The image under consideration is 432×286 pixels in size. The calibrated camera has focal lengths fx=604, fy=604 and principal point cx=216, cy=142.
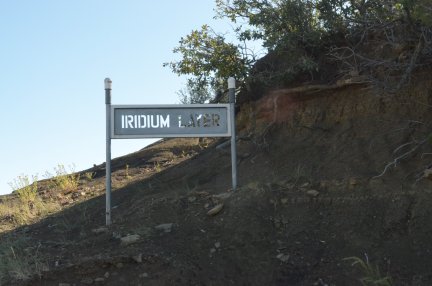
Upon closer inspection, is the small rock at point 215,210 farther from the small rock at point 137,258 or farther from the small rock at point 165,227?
the small rock at point 137,258

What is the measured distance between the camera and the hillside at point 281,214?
19.5 feet

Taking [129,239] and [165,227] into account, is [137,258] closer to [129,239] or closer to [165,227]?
[129,239]

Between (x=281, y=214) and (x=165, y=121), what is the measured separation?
1.90 m

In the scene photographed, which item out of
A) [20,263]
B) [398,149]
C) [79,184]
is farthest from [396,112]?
[79,184]

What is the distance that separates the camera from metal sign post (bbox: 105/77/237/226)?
24.4ft

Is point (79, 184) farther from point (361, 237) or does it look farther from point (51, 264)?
point (361, 237)

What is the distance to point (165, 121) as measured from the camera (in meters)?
7.55

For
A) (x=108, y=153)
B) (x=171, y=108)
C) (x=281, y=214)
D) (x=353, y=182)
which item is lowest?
(x=281, y=214)

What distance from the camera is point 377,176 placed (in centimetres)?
671

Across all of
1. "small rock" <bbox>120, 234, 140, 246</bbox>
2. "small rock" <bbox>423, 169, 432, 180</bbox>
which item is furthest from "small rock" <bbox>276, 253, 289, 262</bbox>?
"small rock" <bbox>423, 169, 432, 180</bbox>

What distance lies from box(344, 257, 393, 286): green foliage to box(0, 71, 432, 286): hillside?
6 cm

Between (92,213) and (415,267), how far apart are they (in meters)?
4.52

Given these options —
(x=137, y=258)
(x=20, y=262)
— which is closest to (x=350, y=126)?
(x=137, y=258)

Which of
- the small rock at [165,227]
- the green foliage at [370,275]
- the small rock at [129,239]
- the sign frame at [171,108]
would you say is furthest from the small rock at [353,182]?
the small rock at [129,239]
